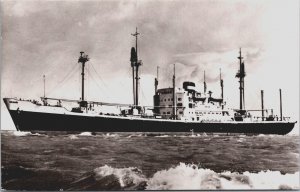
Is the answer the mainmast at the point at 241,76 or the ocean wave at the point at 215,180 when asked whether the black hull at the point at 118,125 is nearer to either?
the mainmast at the point at 241,76

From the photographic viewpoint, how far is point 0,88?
5117 mm

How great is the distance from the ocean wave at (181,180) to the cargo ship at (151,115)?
0.83m

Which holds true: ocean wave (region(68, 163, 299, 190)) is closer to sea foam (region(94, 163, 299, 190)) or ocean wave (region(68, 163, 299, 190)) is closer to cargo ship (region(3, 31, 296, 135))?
sea foam (region(94, 163, 299, 190))

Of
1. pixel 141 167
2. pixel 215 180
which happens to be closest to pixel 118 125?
pixel 141 167

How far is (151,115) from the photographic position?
1001cm

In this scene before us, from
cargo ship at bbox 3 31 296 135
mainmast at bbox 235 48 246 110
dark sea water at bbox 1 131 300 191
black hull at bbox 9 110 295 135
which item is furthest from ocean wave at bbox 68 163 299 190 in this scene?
black hull at bbox 9 110 295 135

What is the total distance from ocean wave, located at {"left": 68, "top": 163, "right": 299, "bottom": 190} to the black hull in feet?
7.08

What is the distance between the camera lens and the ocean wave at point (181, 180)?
4766 mm

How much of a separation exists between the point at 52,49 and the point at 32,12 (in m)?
0.59

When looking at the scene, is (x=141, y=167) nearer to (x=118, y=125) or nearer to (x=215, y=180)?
(x=215, y=180)

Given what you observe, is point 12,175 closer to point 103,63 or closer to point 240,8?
point 103,63

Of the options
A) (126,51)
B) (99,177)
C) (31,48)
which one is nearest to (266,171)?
(99,177)

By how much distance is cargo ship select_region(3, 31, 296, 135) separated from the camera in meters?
6.01

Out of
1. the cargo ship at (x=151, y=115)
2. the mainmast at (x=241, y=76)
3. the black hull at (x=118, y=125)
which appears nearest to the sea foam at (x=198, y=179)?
the cargo ship at (x=151, y=115)
